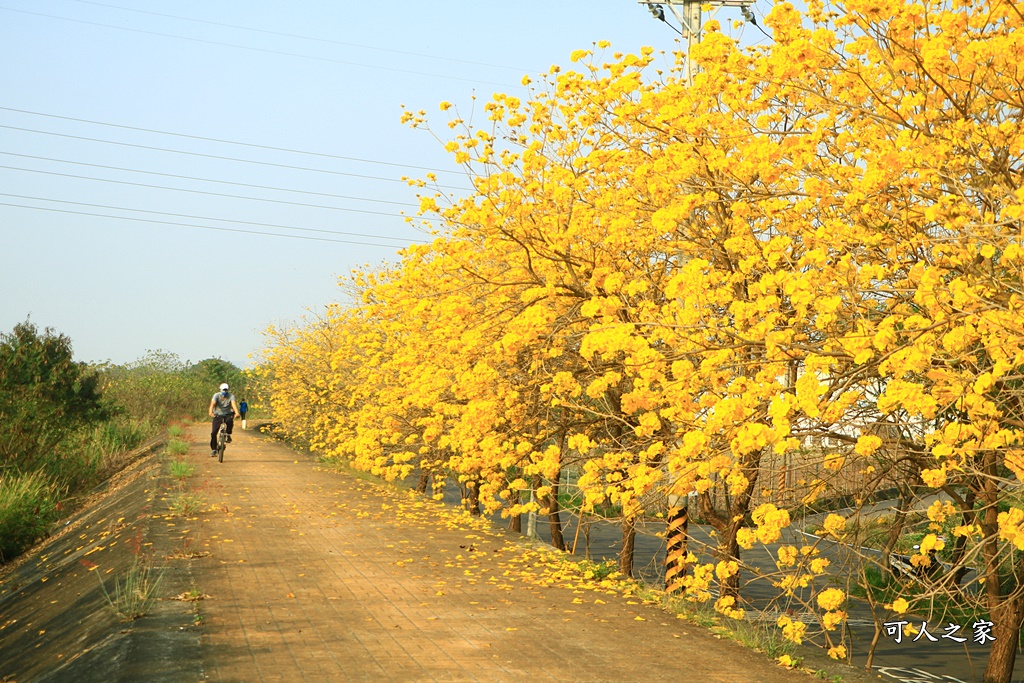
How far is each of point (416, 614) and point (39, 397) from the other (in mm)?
16774

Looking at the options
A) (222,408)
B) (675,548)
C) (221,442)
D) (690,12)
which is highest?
(690,12)

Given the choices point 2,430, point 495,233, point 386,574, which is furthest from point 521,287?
point 2,430

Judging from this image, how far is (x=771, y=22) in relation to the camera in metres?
7.01

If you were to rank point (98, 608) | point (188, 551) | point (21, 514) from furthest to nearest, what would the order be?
point (21, 514)
point (188, 551)
point (98, 608)

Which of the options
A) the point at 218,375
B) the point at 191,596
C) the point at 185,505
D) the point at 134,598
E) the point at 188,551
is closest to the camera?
the point at 134,598

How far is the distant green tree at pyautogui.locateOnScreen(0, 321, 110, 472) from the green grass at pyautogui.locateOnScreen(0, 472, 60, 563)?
1566 mm

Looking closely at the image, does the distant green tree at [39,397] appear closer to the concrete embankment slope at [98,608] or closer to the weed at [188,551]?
the concrete embankment slope at [98,608]

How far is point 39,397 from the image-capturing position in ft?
70.6

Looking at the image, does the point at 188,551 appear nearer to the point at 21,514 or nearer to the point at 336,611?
the point at 336,611

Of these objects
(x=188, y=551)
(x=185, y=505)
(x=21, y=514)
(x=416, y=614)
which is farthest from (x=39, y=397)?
(x=416, y=614)

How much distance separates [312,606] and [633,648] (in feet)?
8.39

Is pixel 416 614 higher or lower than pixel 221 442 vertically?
lower

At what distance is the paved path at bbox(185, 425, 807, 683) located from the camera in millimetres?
6062

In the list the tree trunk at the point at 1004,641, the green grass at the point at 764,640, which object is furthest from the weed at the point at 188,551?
the tree trunk at the point at 1004,641
